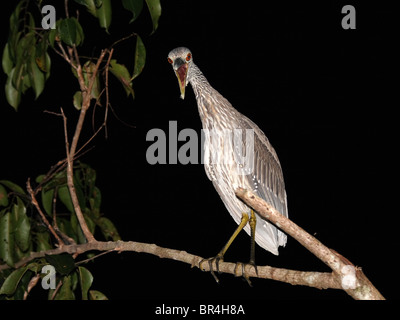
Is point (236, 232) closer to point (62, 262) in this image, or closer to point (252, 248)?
point (252, 248)

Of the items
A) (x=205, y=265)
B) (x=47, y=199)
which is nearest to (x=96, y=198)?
(x=47, y=199)

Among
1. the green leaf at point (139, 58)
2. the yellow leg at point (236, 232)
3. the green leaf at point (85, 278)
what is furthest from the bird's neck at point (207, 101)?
the green leaf at point (85, 278)

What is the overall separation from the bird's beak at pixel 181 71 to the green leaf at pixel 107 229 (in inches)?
40.3

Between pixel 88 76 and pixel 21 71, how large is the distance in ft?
1.33

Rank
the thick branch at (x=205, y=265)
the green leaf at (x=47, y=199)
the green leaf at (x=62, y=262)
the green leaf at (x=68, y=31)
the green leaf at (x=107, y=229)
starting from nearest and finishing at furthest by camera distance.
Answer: the thick branch at (x=205, y=265) < the green leaf at (x=62, y=262) < the green leaf at (x=68, y=31) < the green leaf at (x=47, y=199) < the green leaf at (x=107, y=229)

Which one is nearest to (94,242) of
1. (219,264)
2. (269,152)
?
(219,264)

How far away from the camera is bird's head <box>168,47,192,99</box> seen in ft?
8.86

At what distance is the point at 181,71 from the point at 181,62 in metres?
0.05

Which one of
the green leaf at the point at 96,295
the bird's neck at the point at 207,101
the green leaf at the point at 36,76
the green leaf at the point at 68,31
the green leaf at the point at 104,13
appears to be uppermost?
the green leaf at the point at 104,13

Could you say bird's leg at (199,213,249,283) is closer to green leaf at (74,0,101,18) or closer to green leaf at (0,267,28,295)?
green leaf at (0,267,28,295)

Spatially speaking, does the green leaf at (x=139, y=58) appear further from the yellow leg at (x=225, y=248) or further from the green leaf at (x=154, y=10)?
the yellow leg at (x=225, y=248)

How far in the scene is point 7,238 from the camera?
2.54 m

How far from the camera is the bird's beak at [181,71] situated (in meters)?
2.70

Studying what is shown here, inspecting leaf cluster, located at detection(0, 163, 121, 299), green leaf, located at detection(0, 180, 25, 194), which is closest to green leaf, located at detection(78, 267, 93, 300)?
leaf cluster, located at detection(0, 163, 121, 299)
